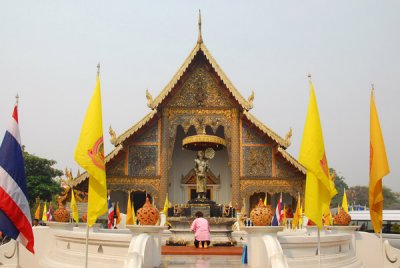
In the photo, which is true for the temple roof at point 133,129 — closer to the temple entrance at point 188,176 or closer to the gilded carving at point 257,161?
the temple entrance at point 188,176

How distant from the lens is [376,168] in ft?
20.7

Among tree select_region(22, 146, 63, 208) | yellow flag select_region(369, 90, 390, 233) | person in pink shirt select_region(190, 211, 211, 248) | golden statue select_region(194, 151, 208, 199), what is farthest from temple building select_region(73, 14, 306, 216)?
tree select_region(22, 146, 63, 208)

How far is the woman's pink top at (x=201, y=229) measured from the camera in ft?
29.0

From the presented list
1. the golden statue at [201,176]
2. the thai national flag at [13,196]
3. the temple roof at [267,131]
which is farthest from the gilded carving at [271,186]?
the thai national flag at [13,196]

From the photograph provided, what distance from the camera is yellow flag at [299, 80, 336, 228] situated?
18.3ft

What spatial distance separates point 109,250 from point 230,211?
4.58m

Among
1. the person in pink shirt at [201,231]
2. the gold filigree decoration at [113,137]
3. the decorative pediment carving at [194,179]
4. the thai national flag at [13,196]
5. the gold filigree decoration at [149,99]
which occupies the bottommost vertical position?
the person in pink shirt at [201,231]

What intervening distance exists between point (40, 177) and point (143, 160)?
48.9ft

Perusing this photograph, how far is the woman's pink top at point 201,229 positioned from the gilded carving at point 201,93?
1022cm

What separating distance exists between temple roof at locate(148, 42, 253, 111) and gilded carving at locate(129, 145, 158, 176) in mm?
1854

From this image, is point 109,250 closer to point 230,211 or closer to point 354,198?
point 230,211

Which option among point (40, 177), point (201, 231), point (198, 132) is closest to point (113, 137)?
point (198, 132)

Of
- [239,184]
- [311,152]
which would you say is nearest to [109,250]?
[311,152]

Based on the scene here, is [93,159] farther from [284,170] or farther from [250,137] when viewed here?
[284,170]
